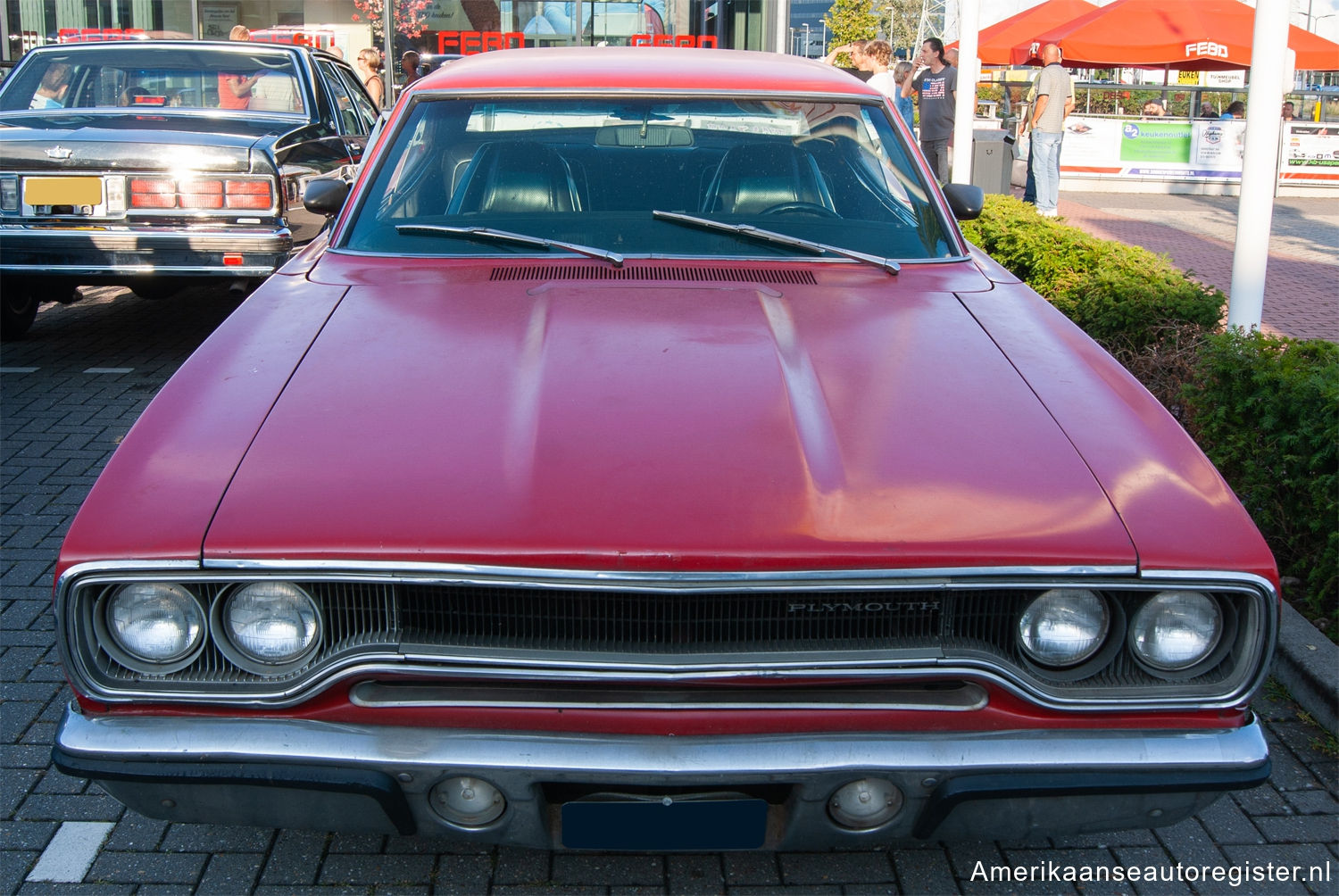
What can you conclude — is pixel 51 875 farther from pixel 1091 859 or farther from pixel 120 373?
pixel 120 373

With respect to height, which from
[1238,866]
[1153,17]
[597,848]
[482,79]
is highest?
[1153,17]

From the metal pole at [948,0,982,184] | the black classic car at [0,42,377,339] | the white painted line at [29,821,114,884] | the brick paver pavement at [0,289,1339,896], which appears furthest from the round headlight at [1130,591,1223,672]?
the metal pole at [948,0,982,184]

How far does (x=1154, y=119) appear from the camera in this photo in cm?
1734

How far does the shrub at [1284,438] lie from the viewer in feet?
11.9

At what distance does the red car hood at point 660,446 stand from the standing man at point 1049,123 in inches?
434

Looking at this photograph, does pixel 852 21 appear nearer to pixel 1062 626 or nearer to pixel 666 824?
pixel 1062 626

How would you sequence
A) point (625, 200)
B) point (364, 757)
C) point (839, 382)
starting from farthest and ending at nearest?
point (625, 200) < point (839, 382) < point (364, 757)

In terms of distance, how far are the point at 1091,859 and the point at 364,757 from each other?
5.32ft

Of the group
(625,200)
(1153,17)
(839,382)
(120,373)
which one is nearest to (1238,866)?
(839,382)

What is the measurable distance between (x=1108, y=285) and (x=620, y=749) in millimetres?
4883

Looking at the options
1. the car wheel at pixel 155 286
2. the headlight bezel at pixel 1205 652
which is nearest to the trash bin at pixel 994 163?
the car wheel at pixel 155 286

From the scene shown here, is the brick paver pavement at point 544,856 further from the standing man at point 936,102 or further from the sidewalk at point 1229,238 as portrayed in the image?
the standing man at point 936,102

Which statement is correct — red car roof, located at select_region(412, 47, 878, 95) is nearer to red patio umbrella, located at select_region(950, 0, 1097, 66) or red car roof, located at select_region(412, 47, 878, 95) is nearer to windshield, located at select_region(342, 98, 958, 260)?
windshield, located at select_region(342, 98, 958, 260)

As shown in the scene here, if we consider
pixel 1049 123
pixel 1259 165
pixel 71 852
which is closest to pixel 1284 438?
pixel 1259 165
